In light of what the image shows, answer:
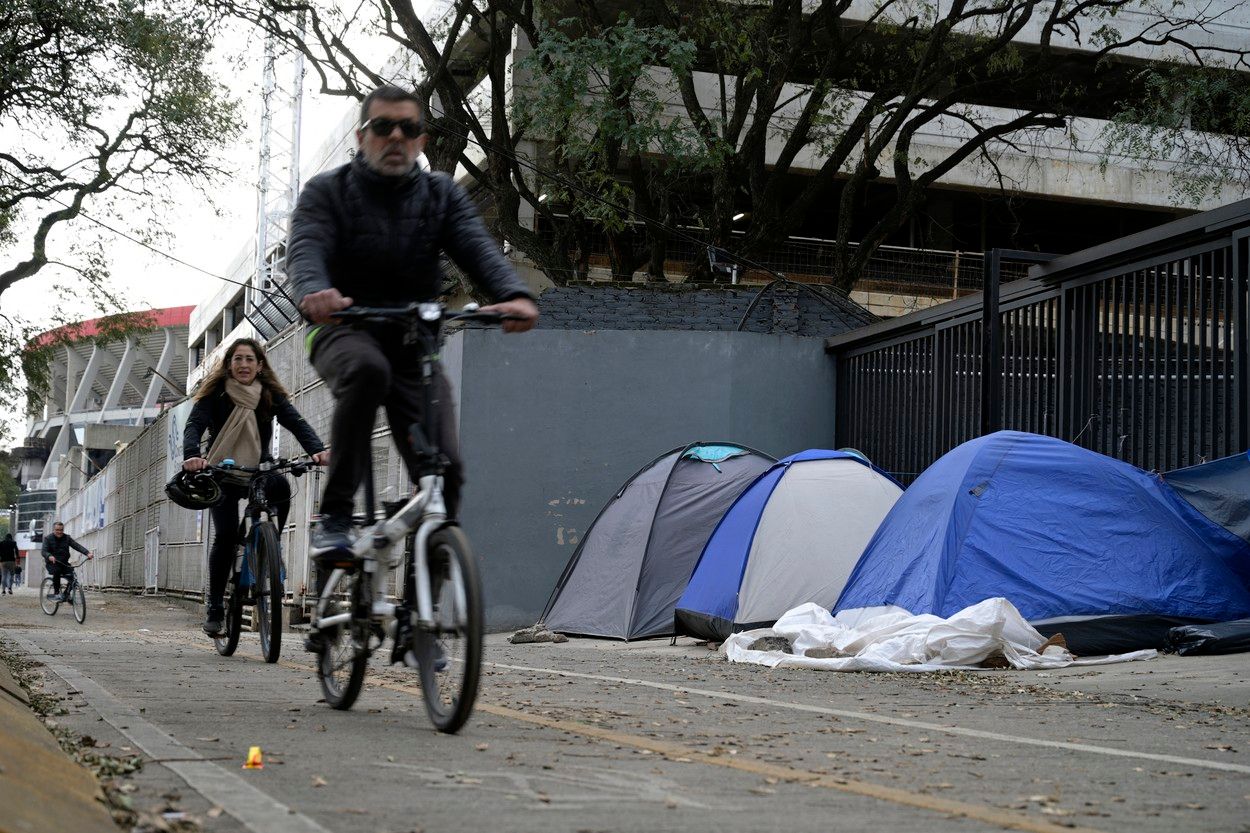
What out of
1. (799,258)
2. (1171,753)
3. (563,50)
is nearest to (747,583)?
(1171,753)

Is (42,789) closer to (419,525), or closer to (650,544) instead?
(419,525)

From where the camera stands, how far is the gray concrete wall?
1554 centimetres

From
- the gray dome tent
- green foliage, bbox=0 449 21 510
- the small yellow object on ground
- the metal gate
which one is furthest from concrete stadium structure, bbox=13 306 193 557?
the small yellow object on ground

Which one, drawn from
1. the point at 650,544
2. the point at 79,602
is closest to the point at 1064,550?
the point at 650,544

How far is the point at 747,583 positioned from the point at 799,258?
1948cm

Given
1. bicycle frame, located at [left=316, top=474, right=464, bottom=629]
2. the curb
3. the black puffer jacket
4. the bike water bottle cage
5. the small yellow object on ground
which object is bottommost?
the small yellow object on ground

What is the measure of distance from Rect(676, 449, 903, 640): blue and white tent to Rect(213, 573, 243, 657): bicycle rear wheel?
4079 millimetres

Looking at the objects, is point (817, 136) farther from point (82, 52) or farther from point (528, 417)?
point (82, 52)

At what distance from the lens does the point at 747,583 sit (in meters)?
11.1

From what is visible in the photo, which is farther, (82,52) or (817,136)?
(817,136)

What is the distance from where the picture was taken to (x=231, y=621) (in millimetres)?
8117

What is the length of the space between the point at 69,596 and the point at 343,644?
59.6 feet

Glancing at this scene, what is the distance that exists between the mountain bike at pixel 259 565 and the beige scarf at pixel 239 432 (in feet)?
0.42

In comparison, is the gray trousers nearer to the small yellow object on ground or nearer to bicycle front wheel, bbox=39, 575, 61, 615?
the small yellow object on ground
